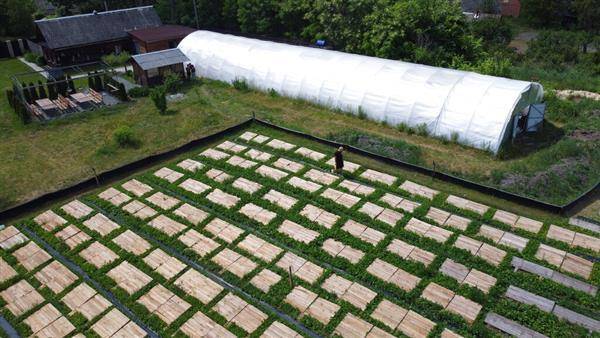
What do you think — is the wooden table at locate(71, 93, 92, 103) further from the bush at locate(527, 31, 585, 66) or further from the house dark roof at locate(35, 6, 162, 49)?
the bush at locate(527, 31, 585, 66)

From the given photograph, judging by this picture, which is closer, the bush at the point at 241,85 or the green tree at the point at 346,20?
the bush at the point at 241,85

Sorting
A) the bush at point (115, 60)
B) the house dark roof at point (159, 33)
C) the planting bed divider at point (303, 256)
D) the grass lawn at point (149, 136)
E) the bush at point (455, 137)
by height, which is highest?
the house dark roof at point (159, 33)

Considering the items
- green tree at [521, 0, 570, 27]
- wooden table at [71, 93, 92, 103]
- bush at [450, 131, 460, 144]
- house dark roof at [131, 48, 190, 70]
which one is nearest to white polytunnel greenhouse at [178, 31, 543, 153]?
bush at [450, 131, 460, 144]

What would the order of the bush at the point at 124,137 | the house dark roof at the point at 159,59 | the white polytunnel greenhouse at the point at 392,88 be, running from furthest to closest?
the house dark roof at the point at 159,59, the bush at the point at 124,137, the white polytunnel greenhouse at the point at 392,88

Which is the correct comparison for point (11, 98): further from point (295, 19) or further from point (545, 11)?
point (545, 11)

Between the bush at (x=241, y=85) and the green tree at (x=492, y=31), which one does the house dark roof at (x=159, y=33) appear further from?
the green tree at (x=492, y=31)

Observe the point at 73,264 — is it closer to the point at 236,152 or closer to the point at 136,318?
the point at 136,318

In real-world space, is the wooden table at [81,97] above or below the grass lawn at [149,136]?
above

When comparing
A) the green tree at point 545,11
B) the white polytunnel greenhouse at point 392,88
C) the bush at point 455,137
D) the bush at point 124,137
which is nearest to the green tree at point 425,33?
the white polytunnel greenhouse at point 392,88
